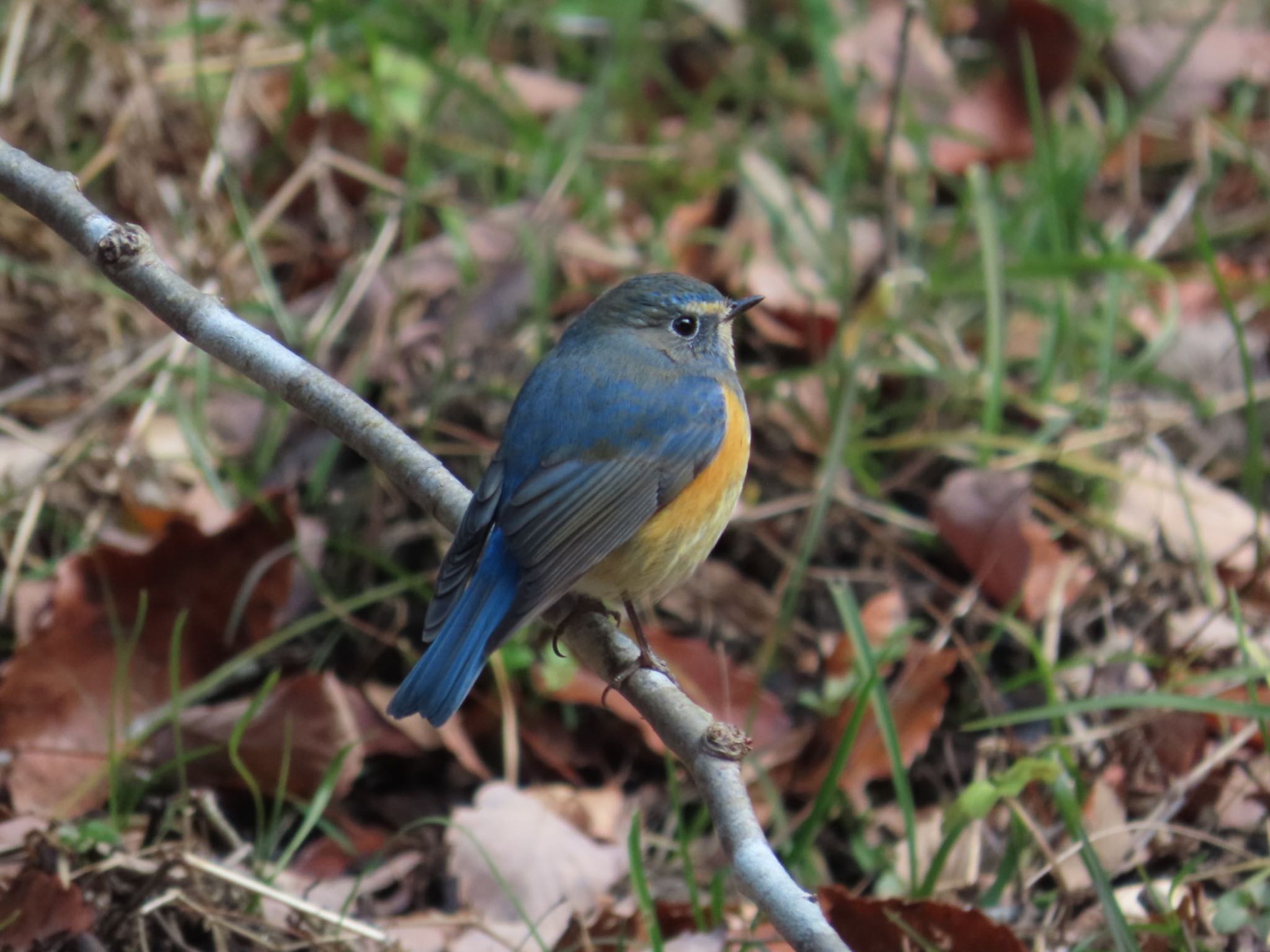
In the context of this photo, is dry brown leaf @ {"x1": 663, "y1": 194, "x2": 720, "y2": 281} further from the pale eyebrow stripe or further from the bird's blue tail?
the bird's blue tail

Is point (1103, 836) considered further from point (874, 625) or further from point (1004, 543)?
point (1004, 543)

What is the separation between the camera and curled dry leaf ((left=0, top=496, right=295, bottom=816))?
3.65 metres

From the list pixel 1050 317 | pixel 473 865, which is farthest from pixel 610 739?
pixel 1050 317

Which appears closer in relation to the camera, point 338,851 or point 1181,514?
point 338,851

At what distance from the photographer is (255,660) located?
13.7 ft

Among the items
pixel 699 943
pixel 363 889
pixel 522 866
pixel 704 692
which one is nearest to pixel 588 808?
pixel 522 866

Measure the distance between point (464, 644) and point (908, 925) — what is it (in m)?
1.08

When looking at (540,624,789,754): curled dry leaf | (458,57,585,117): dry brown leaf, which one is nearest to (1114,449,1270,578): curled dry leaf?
(540,624,789,754): curled dry leaf

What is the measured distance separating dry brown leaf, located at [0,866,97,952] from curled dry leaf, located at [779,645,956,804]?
1838 mm

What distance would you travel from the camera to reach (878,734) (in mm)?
3883

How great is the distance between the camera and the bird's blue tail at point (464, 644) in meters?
2.80

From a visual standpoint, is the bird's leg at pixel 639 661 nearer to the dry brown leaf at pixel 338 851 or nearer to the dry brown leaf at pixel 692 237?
the dry brown leaf at pixel 338 851

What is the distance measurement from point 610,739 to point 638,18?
345 cm

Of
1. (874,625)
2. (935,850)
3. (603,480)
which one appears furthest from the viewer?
(874,625)
